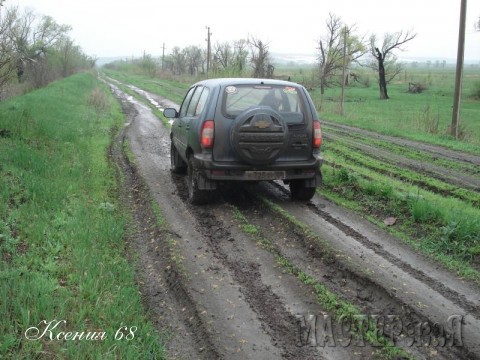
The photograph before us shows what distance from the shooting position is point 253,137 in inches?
239

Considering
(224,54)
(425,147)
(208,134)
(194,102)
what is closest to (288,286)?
(208,134)

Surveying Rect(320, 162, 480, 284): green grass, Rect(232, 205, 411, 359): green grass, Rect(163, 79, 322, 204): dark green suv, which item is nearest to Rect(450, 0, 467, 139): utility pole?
Rect(320, 162, 480, 284): green grass

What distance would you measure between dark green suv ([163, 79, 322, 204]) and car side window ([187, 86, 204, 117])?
1.46 ft

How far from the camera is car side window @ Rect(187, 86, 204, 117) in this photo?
741 centimetres

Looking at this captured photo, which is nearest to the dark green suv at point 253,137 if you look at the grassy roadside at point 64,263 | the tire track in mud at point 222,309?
the tire track in mud at point 222,309

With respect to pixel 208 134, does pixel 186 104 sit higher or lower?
higher

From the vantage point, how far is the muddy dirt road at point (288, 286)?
333cm

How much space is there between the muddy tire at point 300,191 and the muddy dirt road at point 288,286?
17 cm

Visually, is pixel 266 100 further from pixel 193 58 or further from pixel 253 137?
pixel 193 58

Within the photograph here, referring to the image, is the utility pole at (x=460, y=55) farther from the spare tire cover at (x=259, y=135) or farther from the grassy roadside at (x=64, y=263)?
the grassy roadside at (x=64, y=263)

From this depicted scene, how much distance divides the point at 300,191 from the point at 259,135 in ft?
4.53

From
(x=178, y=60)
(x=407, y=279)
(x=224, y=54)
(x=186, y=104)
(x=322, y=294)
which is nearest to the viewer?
(x=322, y=294)

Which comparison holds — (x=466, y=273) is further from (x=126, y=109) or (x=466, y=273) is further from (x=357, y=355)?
(x=126, y=109)

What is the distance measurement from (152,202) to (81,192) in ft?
3.89
